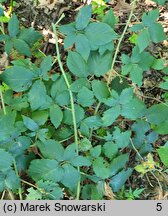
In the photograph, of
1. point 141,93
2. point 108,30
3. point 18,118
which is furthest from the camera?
point 141,93

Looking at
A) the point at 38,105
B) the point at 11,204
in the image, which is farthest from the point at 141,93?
the point at 11,204

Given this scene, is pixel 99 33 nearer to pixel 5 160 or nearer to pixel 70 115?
pixel 70 115

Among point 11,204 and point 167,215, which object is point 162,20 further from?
point 11,204

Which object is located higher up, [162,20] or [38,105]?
[162,20]

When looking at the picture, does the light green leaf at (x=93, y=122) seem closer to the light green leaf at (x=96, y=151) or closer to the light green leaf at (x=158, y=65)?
the light green leaf at (x=96, y=151)

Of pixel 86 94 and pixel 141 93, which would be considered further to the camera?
pixel 141 93

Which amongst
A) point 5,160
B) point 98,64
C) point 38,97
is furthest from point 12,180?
point 98,64

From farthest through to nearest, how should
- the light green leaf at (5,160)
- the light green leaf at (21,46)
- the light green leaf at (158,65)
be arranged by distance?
the light green leaf at (158,65) < the light green leaf at (21,46) < the light green leaf at (5,160)

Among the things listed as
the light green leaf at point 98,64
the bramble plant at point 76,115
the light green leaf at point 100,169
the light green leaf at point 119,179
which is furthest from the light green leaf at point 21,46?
the light green leaf at point 119,179
